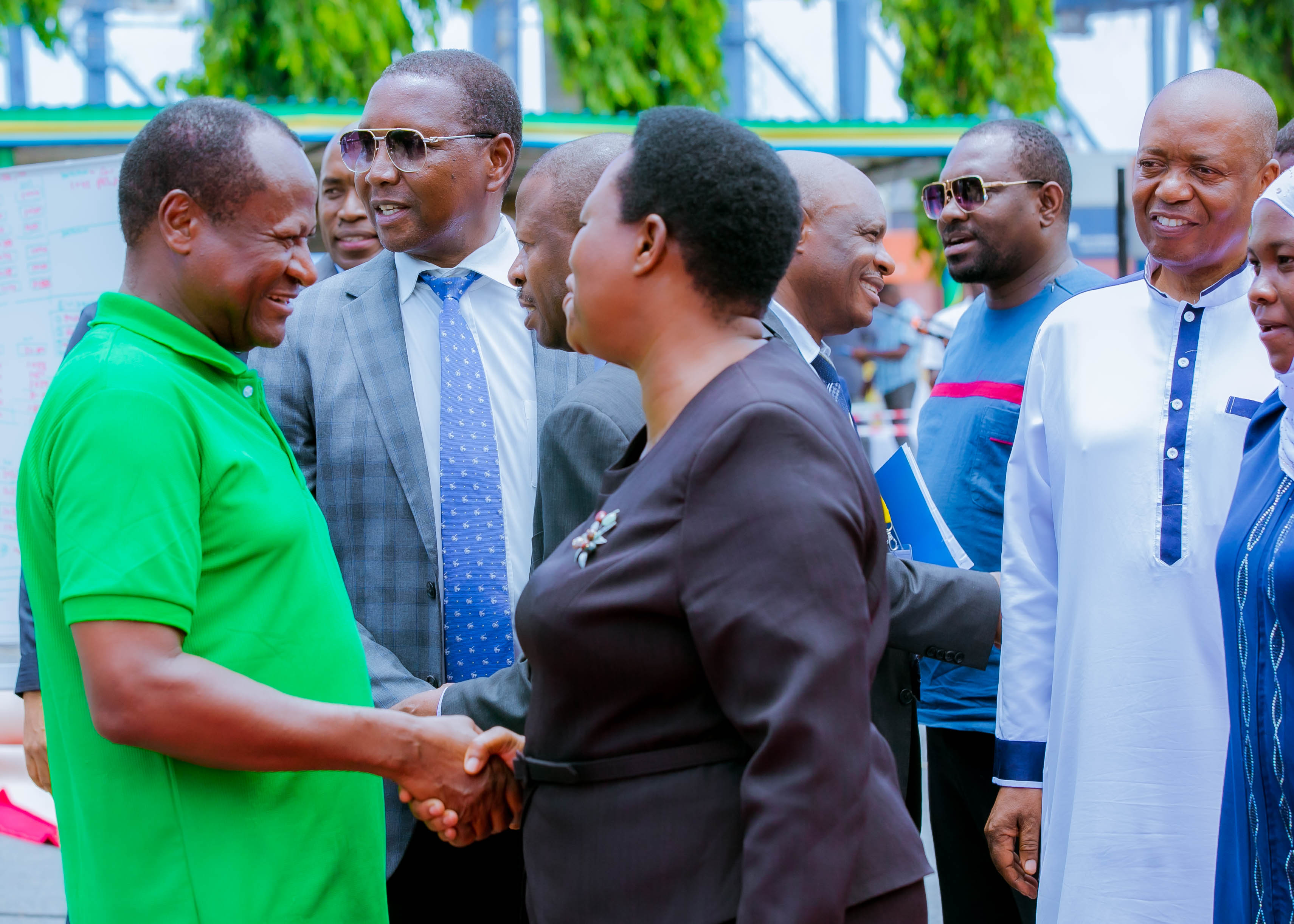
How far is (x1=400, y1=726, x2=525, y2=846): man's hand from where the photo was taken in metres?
1.95

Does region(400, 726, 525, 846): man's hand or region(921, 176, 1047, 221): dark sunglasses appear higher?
region(921, 176, 1047, 221): dark sunglasses

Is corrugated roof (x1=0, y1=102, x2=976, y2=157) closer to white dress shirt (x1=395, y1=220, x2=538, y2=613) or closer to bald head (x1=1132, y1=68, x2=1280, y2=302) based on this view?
white dress shirt (x1=395, y1=220, x2=538, y2=613)

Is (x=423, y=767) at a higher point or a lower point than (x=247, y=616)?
lower

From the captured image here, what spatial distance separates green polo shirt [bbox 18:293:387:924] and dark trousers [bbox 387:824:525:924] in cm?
55

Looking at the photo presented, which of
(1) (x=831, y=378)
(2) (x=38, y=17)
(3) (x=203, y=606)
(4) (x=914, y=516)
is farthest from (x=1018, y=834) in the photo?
(2) (x=38, y=17)

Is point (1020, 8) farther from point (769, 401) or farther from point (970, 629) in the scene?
point (769, 401)

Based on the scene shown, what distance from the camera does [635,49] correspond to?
36.6 ft

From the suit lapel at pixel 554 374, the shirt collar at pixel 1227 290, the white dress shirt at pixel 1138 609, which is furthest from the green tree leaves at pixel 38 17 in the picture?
the shirt collar at pixel 1227 290

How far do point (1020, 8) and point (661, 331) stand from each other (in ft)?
39.4

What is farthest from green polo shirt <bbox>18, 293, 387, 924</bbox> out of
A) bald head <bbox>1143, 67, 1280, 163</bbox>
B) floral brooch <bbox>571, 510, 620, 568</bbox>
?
bald head <bbox>1143, 67, 1280, 163</bbox>

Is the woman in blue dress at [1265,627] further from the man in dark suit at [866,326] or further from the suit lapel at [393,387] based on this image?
the suit lapel at [393,387]

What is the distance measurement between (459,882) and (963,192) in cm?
239

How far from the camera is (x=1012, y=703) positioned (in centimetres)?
266

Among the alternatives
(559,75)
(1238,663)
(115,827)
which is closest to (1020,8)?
(559,75)
